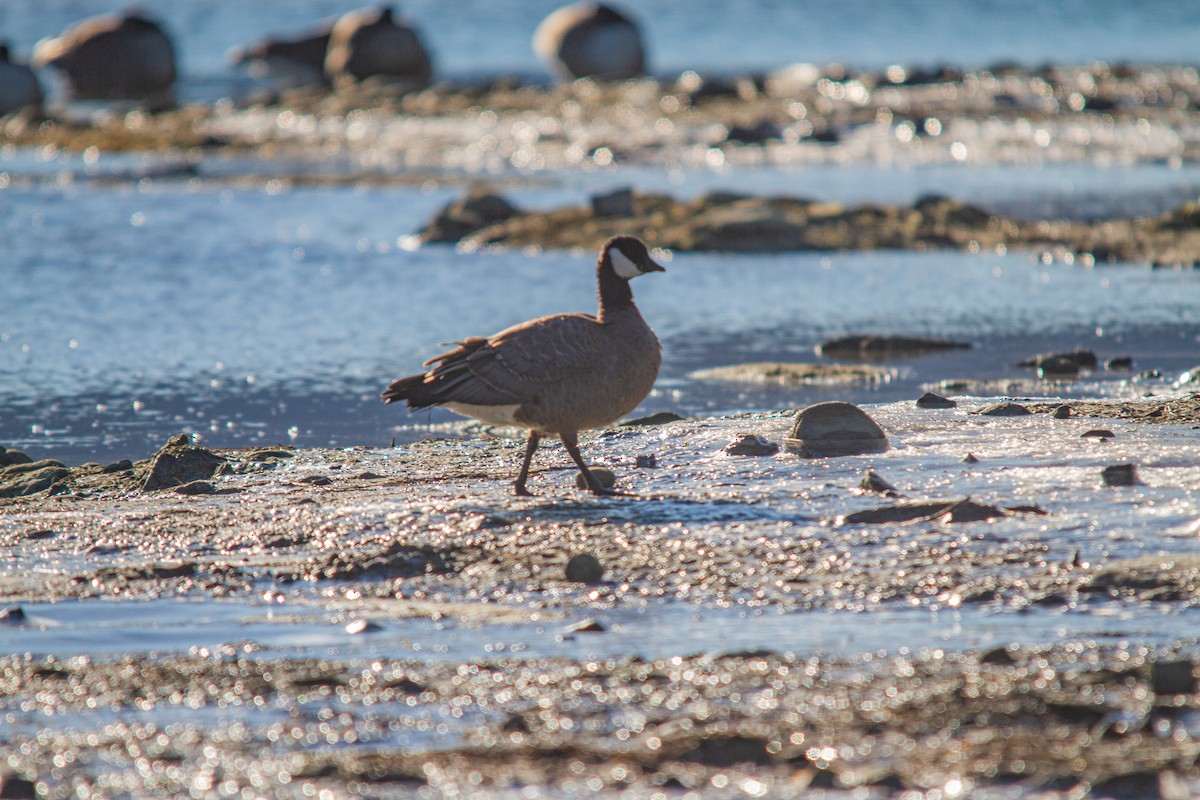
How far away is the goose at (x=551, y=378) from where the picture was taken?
22.5 feet

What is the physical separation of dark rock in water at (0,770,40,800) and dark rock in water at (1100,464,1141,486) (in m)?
4.54

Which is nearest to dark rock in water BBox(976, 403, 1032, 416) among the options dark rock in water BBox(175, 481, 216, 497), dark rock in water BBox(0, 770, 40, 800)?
dark rock in water BBox(175, 481, 216, 497)

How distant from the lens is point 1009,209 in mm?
17500

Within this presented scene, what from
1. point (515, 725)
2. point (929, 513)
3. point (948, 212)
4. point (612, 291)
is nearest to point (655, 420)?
point (612, 291)

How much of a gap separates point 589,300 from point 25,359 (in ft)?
15.0

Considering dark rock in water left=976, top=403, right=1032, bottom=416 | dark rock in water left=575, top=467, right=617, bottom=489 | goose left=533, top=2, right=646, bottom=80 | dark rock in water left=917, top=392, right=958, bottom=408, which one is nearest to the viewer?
dark rock in water left=575, top=467, right=617, bottom=489

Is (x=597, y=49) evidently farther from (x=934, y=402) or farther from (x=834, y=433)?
(x=834, y=433)

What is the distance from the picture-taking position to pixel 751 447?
7535 mm

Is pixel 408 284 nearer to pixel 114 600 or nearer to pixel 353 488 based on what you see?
pixel 353 488

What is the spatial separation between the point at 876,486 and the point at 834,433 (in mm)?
877

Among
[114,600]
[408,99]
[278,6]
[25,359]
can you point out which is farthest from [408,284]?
[278,6]

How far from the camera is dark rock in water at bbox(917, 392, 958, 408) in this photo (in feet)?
27.9

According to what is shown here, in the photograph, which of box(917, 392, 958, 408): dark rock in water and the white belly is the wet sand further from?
the white belly

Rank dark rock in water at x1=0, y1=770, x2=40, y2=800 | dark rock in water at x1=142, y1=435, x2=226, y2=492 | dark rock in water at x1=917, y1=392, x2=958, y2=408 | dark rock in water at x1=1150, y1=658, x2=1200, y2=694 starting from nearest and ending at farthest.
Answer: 1. dark rock in water at x1=0, y1=770, x2=40, y2=800
2. dark rock in water at x1=1150, y1=658, x2=1200, y2=694
3. dark rock in water at x1=142, y1=435, x2=226, y2=492
4. dark rock in water at x1=917, y1=392, x2=958, y2=408
